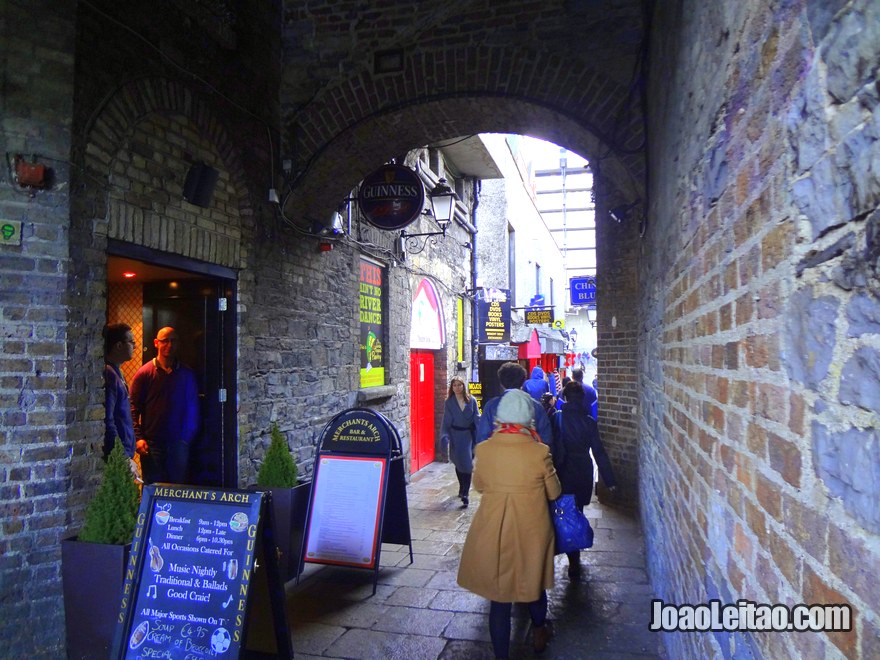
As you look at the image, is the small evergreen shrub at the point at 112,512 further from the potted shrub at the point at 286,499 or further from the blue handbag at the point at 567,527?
the blue handbag at the point at 567,527

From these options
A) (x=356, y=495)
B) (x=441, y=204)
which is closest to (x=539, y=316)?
(x=441, y=204)

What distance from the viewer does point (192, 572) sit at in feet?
10.3

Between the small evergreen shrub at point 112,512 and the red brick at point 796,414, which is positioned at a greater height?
the red brick at point 796,414

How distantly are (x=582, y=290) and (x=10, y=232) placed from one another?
12.0 m

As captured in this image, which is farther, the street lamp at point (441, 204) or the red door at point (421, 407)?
the red door at point (421, 407)

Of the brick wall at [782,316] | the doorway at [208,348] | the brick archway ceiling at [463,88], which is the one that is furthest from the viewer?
the doorway at [208,348]

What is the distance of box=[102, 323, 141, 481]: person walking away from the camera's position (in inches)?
165

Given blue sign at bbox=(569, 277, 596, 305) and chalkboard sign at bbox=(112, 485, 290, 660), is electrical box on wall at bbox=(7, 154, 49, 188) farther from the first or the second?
blue sign at bbox=(569, 277, 596, 305)

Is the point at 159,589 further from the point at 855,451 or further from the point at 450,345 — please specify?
the point at 450,345

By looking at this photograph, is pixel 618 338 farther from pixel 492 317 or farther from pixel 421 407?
pixel 492 317

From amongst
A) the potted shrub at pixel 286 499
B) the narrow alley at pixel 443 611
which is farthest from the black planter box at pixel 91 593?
the potted shrub at pixel 286 499

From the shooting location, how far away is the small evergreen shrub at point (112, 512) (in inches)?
141

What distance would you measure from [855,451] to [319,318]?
654 centimetres

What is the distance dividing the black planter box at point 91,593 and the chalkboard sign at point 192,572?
38 centimetres
